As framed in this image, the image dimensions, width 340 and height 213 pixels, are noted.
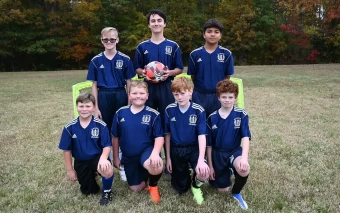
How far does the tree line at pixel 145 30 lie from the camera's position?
1003 inches

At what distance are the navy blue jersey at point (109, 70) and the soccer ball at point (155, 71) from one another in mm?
352

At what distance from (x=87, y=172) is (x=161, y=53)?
1568 millimetres

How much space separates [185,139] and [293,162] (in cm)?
175

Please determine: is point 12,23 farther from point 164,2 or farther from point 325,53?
point 325,53

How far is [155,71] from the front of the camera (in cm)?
364

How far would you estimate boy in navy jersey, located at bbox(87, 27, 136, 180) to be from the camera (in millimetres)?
3844

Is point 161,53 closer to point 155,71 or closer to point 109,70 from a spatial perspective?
point 155,71

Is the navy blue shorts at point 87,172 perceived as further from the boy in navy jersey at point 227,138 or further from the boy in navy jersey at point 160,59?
the boy in navy jersey at point 227,138

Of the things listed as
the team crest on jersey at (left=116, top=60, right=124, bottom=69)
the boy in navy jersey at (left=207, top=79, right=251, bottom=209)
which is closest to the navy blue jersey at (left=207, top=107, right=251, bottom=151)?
the boy in navy jersey at (left=207, top=79, right=251, bottom=209)

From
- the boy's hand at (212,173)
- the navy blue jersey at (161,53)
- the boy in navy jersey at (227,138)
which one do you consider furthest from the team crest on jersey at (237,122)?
the navy blue jersey at (161,53)

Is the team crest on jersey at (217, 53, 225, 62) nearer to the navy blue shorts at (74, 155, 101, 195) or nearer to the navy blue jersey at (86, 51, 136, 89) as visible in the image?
the navy blue jersey at (86, 51, 136, 89)

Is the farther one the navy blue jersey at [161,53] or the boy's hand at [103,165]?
the navy blue jersey at [161,53]

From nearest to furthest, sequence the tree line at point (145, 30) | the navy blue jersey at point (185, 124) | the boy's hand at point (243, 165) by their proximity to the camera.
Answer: the boy's hand at point (243, 165) < the navy blue jersey at point (185, 124) < the tree line at point (145, 30)

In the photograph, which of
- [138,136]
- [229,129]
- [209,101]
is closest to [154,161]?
[138,136]
